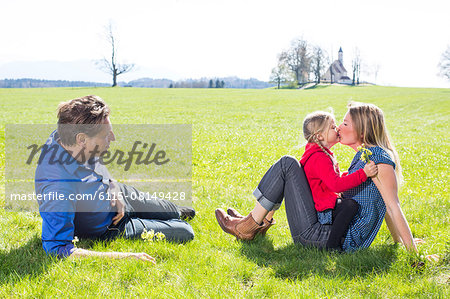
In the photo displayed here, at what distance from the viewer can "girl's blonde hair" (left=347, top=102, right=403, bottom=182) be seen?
173 inches

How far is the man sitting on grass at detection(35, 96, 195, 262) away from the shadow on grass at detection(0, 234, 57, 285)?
0.58 feet

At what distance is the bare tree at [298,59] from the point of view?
11162 centimetres

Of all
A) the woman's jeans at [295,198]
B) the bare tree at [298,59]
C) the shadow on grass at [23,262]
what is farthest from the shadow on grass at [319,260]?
the bare tree at [298,59]

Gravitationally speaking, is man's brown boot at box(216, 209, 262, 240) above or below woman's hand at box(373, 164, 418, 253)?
below

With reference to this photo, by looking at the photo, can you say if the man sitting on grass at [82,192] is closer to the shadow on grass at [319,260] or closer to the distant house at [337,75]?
the shadow on grass at [319,260]

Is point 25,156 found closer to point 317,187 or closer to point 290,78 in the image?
point 317,187

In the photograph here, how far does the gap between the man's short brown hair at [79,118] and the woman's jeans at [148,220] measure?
4.07 ft

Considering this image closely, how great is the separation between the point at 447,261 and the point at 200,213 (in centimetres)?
348

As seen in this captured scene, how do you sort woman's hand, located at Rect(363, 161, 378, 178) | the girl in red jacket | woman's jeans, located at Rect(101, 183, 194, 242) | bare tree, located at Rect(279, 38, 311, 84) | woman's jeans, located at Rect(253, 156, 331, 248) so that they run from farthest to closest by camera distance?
1. bare tree, located at Rect(279, 38, 311, 84)
2. woman's jeans, located at Rect(101, 183, 194, 242)
3. woman's jeans, located at Rect(253, 156, 331, 248)
4. the girl in red jacket
5. woman's hand, located at Rect(363, 161, 378, 178)

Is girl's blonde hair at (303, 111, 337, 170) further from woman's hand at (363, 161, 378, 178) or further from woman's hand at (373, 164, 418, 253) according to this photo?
woman's hand at (373, 164, 418, 253)

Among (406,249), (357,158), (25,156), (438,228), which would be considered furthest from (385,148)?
(25,156)


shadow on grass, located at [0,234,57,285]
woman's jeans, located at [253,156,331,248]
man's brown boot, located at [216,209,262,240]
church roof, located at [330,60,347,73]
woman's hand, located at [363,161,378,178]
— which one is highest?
church roof, located at [330,60,347,73]

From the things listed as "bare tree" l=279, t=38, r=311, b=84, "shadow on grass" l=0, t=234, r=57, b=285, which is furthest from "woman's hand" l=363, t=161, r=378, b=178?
"bare tree" l=279, t=38, r=311, b=84

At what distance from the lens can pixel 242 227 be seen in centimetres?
496
